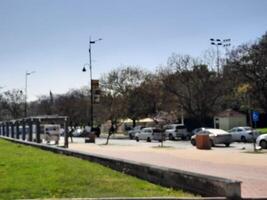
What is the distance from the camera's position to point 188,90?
72.2 m

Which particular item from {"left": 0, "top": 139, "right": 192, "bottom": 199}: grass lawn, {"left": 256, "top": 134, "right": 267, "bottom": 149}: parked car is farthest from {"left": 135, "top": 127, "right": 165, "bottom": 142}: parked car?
{"left": 0, "top": 139, "right": 192, "bottom": 199}: grass lawn

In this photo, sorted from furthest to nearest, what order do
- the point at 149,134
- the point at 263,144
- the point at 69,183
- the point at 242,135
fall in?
the point at 149,134 → the point at 242,135 → the point at 263,144 → the point at 69,183

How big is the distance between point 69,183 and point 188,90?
5971 cm

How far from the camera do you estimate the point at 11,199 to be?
36.0 ft

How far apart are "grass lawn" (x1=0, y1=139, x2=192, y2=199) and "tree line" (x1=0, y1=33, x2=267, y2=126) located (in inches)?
1571

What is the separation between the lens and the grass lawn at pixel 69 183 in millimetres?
11711

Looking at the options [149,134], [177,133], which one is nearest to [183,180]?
[149,134]

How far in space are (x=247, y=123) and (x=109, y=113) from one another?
21.4 meters

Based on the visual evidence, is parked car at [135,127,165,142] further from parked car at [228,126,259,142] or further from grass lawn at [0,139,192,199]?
grass lawn at [0,139,192,199]

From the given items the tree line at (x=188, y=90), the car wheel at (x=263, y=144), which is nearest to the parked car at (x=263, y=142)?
the car wheel at (x=263, y=144)

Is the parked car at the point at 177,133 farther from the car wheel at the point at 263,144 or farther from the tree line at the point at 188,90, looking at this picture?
the car wheel at the point at 263,144

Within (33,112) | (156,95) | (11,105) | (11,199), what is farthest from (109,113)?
(11,199)

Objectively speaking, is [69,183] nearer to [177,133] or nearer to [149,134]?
→ [149,134]

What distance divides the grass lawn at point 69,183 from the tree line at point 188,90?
39902 mm
